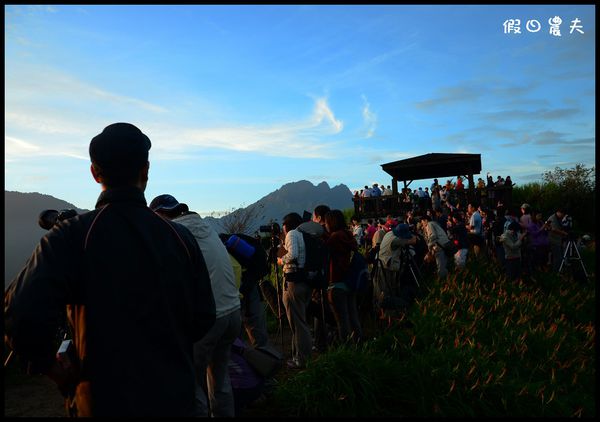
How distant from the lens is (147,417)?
1.97 metres

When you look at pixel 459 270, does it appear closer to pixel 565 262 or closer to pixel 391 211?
pixel 565 262

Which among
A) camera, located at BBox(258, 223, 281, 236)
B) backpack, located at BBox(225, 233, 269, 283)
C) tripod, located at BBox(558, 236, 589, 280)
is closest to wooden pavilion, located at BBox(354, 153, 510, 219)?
tripod, located at BBox(558, 236, 589, 280)

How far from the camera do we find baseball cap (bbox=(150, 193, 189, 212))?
12.7 feet

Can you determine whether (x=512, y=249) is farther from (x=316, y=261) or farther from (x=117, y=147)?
(x=117, y=147)

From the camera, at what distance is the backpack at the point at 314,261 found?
6.06 m

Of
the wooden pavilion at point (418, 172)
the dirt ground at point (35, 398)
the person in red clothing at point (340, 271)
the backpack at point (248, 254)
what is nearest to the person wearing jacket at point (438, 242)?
the person in red clothing at point (340, 271)

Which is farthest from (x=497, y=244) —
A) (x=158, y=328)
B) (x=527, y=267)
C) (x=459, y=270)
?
(x=158, y=328)

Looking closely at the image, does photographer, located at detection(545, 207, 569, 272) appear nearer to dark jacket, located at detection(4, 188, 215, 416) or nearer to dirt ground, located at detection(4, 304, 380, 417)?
dirt ground, located at detection(4, 304, 380, 417)

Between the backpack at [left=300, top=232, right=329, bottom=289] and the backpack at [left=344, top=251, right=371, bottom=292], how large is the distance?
27.4 inches

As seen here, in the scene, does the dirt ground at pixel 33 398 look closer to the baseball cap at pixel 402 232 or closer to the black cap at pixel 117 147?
the baseball cap at pixel 402 232

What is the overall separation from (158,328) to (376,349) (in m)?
4.74

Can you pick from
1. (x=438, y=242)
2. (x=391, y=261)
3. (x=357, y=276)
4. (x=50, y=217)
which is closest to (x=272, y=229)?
(x=357, y=276)

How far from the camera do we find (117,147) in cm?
211

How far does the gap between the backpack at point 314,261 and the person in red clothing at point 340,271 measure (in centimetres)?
60
